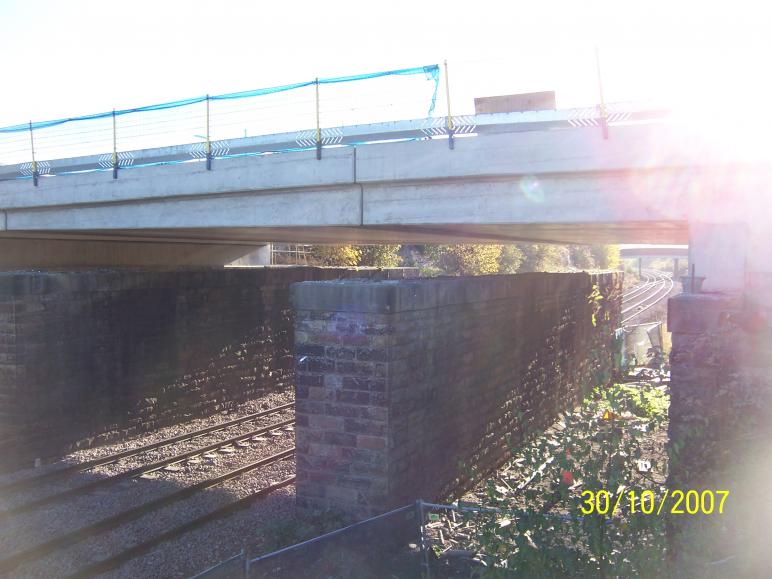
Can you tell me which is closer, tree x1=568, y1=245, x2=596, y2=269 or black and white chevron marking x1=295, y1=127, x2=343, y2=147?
black and white chevron marking x1=295, y1=127, x2=343, y2=147

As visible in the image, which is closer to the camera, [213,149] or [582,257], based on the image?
[213,149]

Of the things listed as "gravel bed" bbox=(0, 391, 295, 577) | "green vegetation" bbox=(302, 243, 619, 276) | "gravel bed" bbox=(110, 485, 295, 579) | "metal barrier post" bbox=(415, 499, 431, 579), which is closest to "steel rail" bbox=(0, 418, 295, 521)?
"gravel bed" bbox=(0, 391, 295, 577)

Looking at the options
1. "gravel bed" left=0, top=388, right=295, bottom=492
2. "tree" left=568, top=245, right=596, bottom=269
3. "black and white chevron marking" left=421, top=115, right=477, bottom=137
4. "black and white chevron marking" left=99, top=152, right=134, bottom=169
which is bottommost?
"gravel bed" left=0, top=388, right=295, bottom=492

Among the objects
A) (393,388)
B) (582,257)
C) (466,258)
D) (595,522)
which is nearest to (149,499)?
(393,388)

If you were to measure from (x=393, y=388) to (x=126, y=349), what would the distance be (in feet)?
20.7

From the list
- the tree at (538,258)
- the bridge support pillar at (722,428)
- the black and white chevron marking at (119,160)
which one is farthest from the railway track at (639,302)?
the bridge support pillar at (722,428)

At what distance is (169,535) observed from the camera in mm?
7465

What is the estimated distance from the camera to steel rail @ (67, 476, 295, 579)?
6.67 m

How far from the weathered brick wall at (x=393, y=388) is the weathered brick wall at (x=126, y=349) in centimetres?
505

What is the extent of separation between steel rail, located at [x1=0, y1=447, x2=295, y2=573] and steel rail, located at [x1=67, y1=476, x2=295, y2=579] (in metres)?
0.73

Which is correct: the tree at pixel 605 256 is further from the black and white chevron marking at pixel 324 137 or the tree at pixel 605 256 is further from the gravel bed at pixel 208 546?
the gravel bed at pixel 208 546

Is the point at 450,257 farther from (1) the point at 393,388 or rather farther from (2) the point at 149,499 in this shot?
(1) the point at 393,388

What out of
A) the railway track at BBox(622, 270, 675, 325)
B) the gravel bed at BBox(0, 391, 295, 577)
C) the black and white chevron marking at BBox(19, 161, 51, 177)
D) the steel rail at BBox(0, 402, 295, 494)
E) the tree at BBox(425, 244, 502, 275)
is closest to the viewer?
the gravel bed at BBox(0, 391, 295, 577)

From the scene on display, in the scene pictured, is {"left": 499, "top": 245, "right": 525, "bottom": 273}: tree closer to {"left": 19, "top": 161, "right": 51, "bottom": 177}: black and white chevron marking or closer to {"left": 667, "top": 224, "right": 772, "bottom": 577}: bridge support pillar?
{"left": 19, "top": 161, "right": 51, "bottom": 177}: black and white chevron marking
